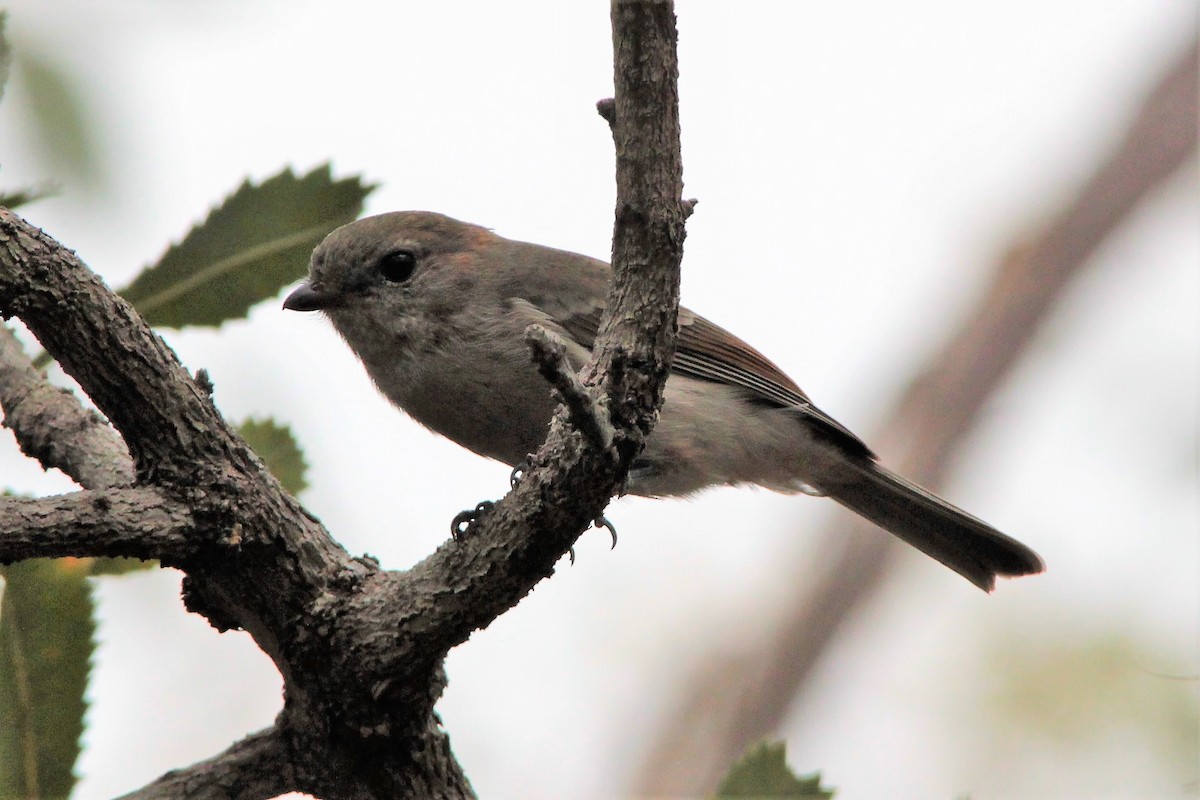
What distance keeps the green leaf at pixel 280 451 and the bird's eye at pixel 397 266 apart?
1351mm

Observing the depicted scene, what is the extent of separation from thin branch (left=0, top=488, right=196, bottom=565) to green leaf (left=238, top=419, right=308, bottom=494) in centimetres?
92

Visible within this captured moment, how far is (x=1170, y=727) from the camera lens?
601cm

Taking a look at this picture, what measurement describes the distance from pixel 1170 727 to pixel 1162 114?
588cm

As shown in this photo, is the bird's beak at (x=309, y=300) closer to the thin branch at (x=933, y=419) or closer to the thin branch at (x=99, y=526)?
the thin branch at (x=99, y=526)

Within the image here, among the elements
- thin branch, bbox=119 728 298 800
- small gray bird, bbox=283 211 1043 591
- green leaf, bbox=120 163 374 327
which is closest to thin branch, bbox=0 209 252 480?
thin branch, bbox=119 728 298 800

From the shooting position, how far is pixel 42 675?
265cm

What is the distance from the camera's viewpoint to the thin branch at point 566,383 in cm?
221

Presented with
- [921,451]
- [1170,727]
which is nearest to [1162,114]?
[921,451]

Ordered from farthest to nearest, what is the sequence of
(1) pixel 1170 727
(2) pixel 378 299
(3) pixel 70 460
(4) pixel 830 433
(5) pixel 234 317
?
(1) pixel 1170 727 < (4) pixel 830 433 < (2) pixel 378 299 < (5) pixel 234 317 < (3) pixel 70 460

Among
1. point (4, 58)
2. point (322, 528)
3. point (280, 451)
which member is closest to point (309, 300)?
point (280, 451)

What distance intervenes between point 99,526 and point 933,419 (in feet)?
26.0

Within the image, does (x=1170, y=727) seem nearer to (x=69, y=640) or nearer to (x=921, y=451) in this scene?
(x=921, y=451)

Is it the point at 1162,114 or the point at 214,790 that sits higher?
the point at 1162,114

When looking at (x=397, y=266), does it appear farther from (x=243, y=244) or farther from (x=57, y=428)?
(x=57, y=428)
